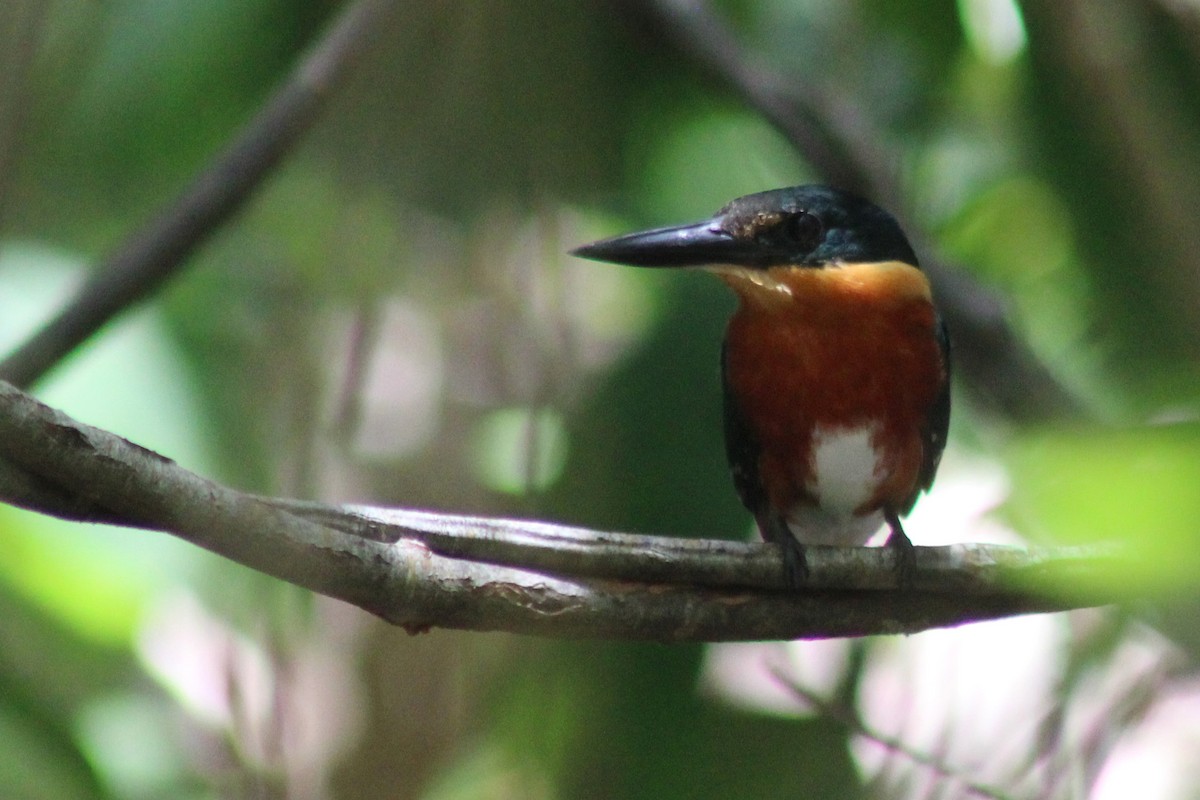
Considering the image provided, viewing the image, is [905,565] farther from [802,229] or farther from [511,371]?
[511,371]

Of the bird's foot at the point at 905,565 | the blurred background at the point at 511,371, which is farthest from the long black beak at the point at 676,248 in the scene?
the bird's foot at the point at 905,565

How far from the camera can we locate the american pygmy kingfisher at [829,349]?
263 centimetres

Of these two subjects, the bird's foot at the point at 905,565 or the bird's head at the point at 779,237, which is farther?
the bird's head at the point at 779,237

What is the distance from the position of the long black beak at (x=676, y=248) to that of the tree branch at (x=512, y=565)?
0.72 metres

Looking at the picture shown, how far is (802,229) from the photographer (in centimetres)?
264

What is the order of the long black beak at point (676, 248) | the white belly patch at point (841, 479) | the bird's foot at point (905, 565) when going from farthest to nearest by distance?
the white belly patch at point (841, 479)
the long black beak at point (676, 248)
the bird's foot at point (905, 565)

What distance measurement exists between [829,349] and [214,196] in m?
1.28

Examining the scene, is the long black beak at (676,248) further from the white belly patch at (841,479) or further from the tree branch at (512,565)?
the tree branch at (512,565)

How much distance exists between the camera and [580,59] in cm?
331

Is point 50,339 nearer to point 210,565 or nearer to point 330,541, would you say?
point 210,565

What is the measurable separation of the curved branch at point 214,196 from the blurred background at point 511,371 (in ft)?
0.64

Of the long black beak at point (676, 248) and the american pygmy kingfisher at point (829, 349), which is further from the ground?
the long black beak at point (676, 248)

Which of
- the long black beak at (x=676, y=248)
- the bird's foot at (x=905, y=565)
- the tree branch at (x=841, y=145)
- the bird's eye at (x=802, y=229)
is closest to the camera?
the bird's foot at (x=905, y=565)

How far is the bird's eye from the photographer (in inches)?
103
